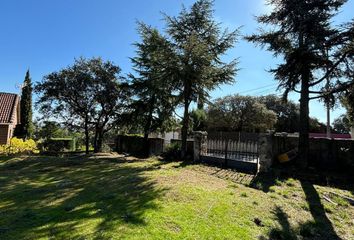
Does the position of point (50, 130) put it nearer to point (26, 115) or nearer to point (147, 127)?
point (26, 115)

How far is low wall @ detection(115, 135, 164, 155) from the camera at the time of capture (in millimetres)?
17286

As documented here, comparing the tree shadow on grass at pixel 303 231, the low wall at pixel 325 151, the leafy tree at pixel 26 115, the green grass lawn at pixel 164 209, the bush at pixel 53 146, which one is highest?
the leafy tree at pixel 26 115

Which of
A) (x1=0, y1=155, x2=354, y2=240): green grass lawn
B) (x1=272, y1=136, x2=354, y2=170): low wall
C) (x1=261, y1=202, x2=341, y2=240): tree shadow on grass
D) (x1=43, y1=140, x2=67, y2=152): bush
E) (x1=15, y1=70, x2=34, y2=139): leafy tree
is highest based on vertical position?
(x1=15, y1=70, x2=34, y2=139): leafy tree

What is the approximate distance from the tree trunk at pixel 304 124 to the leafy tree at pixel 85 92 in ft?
38.0

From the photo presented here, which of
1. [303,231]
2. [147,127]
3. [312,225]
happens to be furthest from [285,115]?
[303,231]

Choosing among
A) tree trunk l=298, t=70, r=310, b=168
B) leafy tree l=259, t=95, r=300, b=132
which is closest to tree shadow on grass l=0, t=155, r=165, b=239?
tree trunk l=298, t=70, r=310, b=168

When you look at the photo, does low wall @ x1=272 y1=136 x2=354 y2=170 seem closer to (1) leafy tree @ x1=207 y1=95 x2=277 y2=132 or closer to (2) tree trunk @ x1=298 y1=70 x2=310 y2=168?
(2) tree trunk @ x1=298 y1=70 x2=310 y2=168

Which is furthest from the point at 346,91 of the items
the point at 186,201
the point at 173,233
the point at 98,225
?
the point at 98,225

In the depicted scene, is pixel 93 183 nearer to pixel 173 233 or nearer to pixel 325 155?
pixel 173 233

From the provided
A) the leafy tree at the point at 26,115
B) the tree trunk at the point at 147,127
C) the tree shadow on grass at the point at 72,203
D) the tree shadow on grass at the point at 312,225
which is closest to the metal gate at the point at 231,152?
the tree shadow on grass at the point at 312,225

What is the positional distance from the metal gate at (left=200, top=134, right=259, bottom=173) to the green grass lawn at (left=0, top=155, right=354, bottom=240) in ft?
10.1

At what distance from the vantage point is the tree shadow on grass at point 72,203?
419 cm

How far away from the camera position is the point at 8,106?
2128cm

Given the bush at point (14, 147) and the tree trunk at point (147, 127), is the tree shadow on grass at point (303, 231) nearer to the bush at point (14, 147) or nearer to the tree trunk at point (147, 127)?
the tree trunk at point (147, 127)
